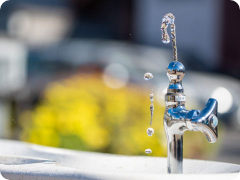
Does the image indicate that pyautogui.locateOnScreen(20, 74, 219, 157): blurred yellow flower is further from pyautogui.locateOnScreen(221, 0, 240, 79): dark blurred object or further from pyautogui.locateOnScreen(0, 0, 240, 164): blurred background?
pyautogui.locateOnScreen(221, 0, 240, 79): dark blurred object

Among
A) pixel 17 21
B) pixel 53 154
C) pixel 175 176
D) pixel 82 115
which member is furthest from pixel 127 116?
pixel 17 21

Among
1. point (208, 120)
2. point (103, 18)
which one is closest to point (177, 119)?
point (208, 120)

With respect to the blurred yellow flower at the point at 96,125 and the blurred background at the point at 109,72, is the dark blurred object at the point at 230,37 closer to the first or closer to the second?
the blurred background at the point at 109,72

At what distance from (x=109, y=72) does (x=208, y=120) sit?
19.0ft

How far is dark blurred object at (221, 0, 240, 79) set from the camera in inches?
418

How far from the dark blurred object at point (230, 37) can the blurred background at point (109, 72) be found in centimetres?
2

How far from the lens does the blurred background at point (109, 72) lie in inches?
143

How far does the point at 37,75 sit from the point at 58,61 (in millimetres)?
446

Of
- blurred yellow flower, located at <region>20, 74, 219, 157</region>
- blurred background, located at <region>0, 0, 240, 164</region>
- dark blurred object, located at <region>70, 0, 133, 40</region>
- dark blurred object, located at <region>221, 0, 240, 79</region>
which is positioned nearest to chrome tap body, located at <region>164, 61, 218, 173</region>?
blurred background, located at <region>0, 0, 240, 164</region>

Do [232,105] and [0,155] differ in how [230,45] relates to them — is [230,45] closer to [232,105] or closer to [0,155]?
[232,105]

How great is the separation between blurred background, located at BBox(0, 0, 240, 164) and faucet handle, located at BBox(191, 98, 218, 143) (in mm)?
322

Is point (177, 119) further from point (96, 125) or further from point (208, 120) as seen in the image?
point (96, 125)

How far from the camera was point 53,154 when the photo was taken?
1.97 meters

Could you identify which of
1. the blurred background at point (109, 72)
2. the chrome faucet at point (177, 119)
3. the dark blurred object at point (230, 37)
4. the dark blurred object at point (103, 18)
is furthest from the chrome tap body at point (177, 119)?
the dark blurred object at point (103, 18)
